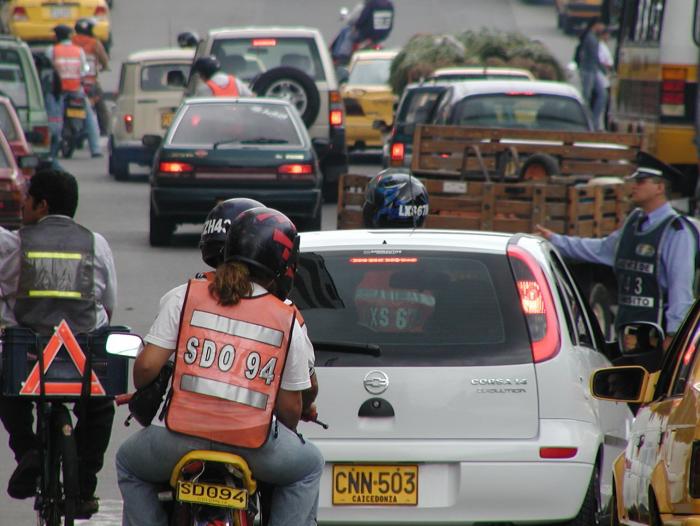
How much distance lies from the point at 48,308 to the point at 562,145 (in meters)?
9.79

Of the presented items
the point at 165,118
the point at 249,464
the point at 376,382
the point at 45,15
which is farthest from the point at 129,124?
the point at 249,464

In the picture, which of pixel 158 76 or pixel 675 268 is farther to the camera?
pixel 158 76

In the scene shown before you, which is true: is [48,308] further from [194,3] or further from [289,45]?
[194,3]

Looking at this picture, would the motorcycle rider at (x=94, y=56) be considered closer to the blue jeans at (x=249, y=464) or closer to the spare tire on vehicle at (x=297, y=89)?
the spare tire on vehicle at (x=297, y=89)

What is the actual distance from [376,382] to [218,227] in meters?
1.25

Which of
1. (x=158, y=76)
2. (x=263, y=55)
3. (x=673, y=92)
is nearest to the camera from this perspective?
(x=673, y=92)

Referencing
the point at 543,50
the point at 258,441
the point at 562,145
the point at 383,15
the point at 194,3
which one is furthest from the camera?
the point at 194,3

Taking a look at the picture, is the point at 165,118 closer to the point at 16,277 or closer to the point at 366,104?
the point at 366,104

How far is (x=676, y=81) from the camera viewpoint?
64.2ft

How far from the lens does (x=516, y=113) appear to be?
739 inches

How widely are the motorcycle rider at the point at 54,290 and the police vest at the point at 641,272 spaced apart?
3357 millimetres

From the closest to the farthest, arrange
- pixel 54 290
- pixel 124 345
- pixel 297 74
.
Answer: pixel 124 345 → pixel 54 290 → pixel 297 74

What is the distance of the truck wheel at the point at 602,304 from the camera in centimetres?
1283

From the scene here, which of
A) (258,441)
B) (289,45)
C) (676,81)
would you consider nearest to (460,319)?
(258,441)
